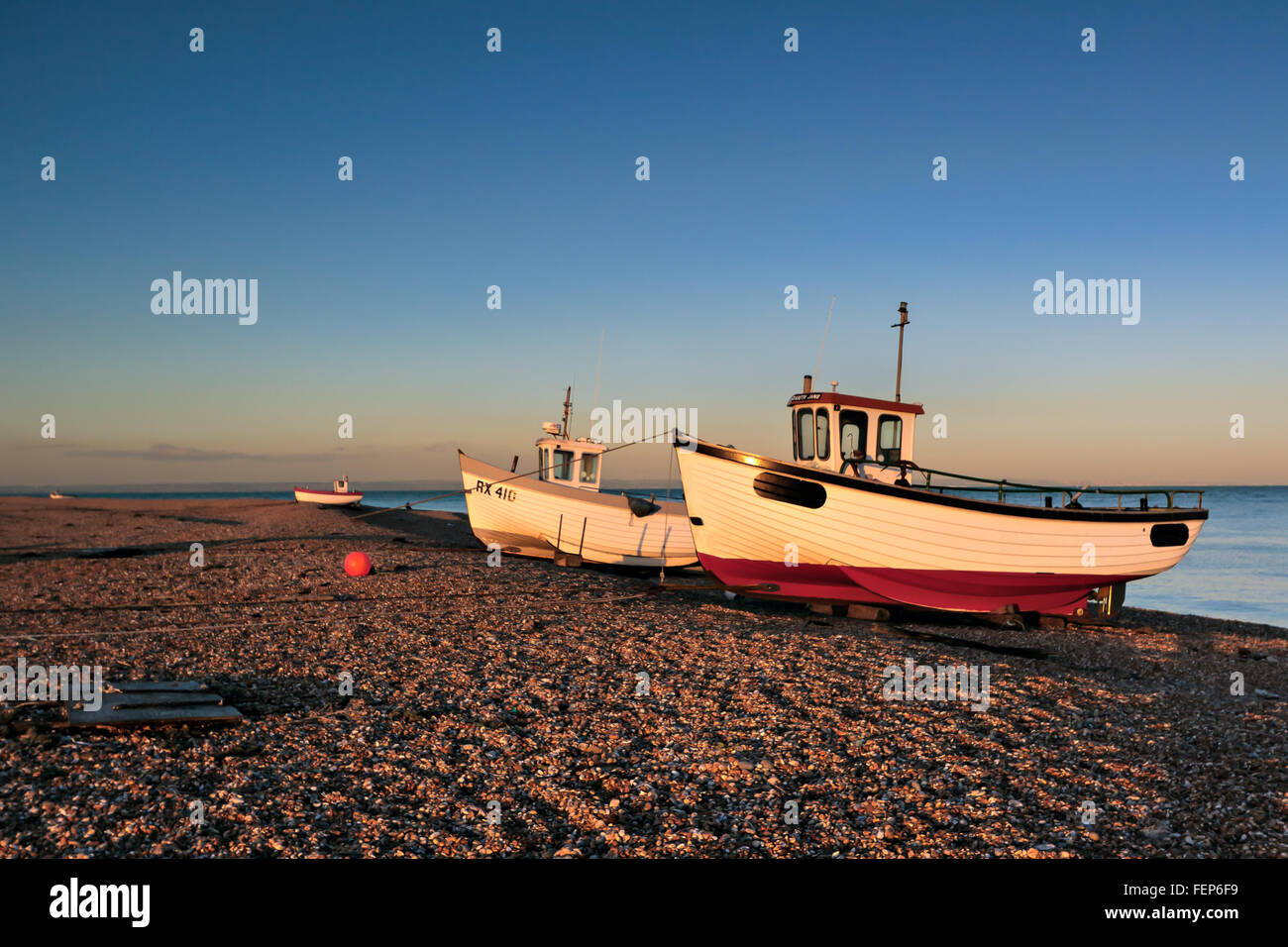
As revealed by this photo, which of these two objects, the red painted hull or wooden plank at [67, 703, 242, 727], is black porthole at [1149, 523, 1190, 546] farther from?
wooden plank at [67, 703, 242, 727]

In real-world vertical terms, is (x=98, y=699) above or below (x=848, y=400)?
below

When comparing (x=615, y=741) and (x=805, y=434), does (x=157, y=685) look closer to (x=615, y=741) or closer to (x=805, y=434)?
(x=615, y=741)

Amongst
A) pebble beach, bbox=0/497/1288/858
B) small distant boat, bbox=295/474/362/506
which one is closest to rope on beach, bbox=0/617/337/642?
pebble beach, bbox=0/497/1288/858

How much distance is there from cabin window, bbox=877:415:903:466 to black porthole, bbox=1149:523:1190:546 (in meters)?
5.36

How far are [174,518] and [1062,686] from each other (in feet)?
134

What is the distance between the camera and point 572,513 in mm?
20219

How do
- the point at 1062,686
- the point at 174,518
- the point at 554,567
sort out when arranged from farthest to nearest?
the point at 174,518, the point at 554,567, the point at 1062,686

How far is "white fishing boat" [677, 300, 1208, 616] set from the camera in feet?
45.5

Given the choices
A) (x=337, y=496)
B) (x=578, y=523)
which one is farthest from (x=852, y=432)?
(x=337, y=496)

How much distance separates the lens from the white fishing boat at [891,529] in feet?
45.5

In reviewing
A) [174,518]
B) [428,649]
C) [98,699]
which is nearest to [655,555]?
[428,649]
